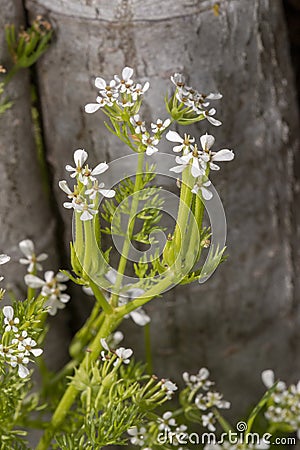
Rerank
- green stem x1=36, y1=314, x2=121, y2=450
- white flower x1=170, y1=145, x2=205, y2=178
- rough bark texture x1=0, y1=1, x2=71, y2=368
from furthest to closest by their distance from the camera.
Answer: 1. rough bark texture x1=0, y1=1, x2=71, y2=368
2. green stem x1=36, y1=314, x2=121, y2=450
3. white flower x1=170, y1=145, x2=205, y2=178

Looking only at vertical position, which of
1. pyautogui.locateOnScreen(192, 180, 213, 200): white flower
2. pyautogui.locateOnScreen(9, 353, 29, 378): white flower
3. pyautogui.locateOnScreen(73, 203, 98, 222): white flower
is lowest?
pyautogui.locateOnScreen(9, 353, 29, 378): white flower

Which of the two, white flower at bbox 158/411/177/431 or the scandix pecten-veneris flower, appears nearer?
the scandix pecten-veneris flower

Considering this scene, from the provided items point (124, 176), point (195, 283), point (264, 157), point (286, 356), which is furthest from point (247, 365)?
point (124, 176)

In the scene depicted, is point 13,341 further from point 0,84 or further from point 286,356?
point 286,356

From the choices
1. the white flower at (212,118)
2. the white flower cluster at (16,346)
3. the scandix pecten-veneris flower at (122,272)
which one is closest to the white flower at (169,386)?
the scandix pecten-veneris flower at (122,272)

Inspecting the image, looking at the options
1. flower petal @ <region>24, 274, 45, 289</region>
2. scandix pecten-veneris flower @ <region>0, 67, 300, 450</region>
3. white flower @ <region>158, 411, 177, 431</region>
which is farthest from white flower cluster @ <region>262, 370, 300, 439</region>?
flower petal @ <region>24, 274, 45, 289</region>

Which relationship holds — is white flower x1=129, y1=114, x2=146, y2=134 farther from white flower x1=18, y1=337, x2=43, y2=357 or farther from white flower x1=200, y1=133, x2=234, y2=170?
white flower x1=18, y1=337, x2=43, y2=357

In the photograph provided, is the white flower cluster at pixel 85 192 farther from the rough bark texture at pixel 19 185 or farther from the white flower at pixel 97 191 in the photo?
the rough bark texture at pixel 19 185

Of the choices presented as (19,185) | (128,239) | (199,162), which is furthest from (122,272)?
(19,185)
